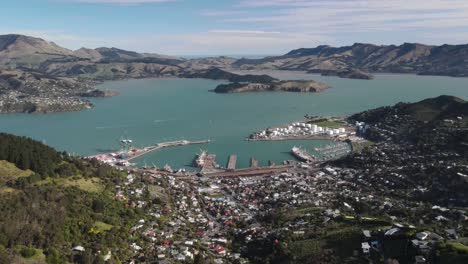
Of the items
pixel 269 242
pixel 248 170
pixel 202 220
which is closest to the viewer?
pixel 269 242

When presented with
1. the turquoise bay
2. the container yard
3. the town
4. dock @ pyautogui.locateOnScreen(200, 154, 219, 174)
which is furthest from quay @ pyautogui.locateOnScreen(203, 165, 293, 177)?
the container yard

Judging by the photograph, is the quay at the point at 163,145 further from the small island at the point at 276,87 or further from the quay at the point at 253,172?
the small island at the point at 276,87

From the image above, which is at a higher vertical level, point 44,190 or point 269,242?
point 44,190

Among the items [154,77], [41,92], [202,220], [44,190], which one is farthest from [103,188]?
[154,77]

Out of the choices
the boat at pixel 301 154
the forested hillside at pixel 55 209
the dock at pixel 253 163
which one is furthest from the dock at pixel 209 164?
the forested hillside at pixel 55 209

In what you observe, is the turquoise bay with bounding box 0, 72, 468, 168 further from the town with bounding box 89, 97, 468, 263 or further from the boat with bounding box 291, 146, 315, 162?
the town with bounding box 89, 97, 468, 263

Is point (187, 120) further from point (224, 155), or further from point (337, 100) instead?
point (337, 100)
